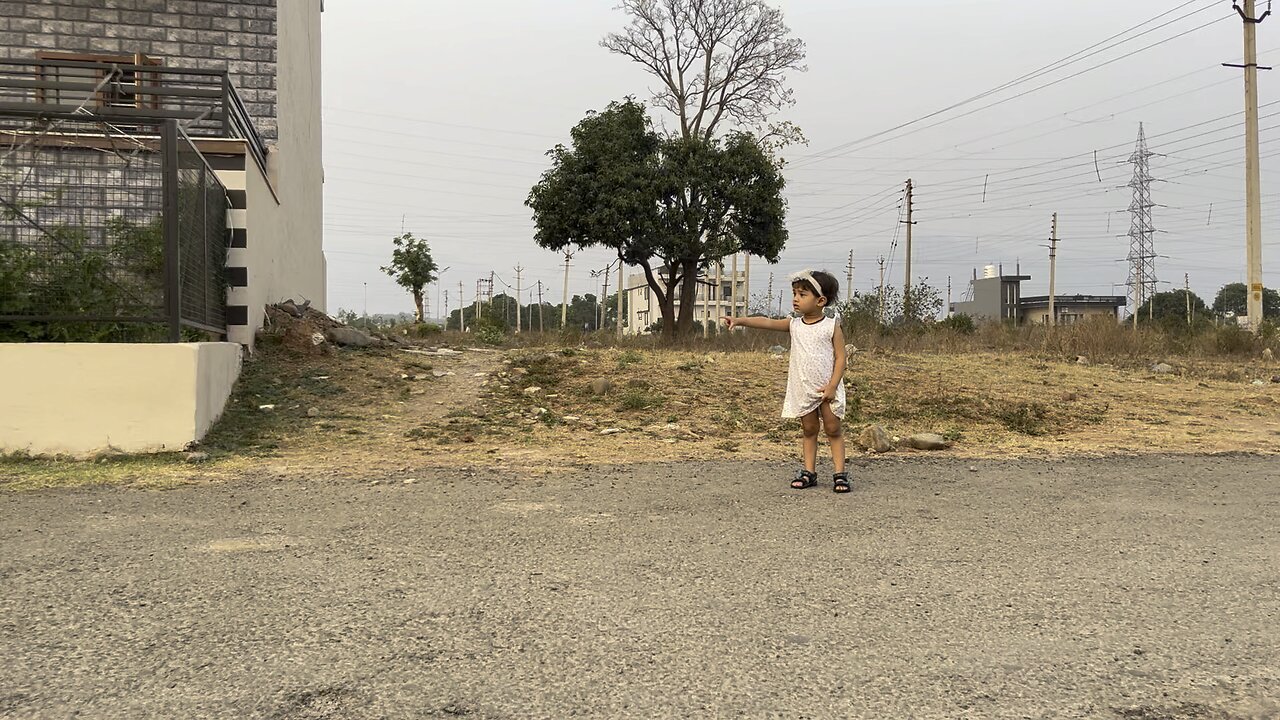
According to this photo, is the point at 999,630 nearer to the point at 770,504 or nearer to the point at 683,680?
the point at 683,680

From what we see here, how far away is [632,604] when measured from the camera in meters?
3.13

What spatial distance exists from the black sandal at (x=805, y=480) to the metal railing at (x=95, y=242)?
5.02 metres

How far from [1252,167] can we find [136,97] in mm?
25335

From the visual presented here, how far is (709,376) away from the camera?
37.0 feet

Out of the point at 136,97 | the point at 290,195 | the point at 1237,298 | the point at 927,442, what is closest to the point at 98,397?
the point at 927,442

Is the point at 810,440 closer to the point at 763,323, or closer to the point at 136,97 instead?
the point at 763,323

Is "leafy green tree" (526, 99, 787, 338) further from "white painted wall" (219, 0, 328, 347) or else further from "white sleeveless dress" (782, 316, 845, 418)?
"white sleeveless dress" (782, 316, 845, 418)

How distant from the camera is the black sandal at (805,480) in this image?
559cm

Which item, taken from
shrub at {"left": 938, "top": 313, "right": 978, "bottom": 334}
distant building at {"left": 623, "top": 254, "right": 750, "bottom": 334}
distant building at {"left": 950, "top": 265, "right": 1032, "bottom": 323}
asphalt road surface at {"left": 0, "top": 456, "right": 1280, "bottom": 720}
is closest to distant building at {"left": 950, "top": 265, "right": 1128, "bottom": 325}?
distant building at {"left": 950, "top": 265, "right": 1032, "bottom": 323}

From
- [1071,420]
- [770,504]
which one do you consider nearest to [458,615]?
[770,504]

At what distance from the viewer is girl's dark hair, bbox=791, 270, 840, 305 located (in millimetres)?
5711

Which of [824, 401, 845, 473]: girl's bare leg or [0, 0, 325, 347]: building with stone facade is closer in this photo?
[824, 401, 845, 473]: girl's bare leg

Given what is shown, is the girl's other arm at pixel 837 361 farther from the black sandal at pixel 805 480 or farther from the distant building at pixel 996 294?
the distant building at pixel 996 294

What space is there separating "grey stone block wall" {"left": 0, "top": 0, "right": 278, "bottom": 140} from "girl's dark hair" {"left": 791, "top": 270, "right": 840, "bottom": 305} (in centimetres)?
1032
